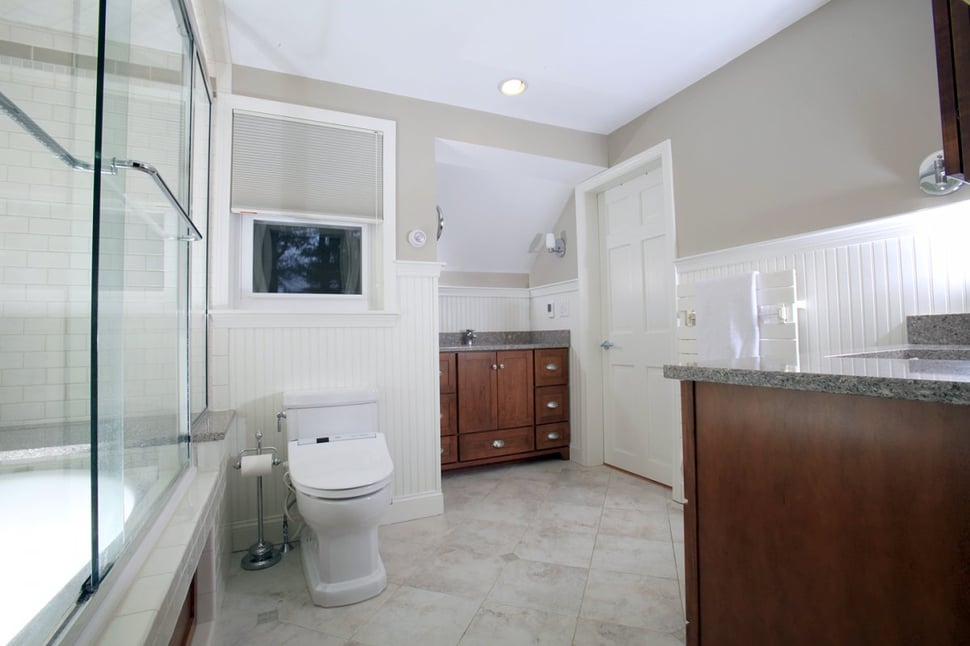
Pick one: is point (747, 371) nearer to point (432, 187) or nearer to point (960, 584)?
point (960, 584)

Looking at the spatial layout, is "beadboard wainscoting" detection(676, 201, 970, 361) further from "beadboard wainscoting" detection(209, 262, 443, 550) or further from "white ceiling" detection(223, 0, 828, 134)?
"beadboard wainscoting" detection(209, 262, 443, 550)

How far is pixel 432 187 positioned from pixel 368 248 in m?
0.51

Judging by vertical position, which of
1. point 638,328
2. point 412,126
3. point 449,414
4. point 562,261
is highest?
point 412,126

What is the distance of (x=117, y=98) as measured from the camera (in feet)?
3.47

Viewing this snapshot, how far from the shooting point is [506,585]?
67.4 inches

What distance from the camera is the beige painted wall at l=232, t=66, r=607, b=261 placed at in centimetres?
228

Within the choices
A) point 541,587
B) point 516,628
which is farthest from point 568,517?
point 516,628

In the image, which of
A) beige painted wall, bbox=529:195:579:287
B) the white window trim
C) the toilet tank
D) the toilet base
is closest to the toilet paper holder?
the toilet tank

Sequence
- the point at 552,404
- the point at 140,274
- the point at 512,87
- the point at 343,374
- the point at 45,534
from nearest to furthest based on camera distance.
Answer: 1. the point at 45,534
2. the point at 140,274
3. the point at 343,374
4. the point at 512,87
5. the point at 552,404

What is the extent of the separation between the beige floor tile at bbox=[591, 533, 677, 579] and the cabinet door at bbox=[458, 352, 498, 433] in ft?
3.78

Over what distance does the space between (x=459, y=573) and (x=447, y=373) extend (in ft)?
4.41

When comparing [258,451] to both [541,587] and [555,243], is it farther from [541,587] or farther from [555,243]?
[555,243]

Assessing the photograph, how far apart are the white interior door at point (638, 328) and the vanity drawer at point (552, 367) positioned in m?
0.30

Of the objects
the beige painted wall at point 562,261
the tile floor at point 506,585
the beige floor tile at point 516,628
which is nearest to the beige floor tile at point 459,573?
the tile floor at point 506,585
